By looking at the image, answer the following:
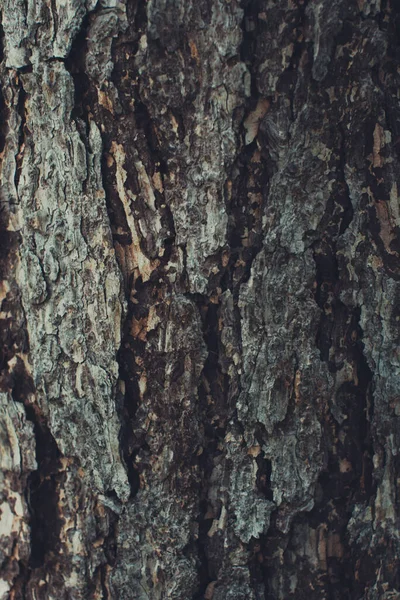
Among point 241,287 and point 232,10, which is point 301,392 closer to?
point 241,287

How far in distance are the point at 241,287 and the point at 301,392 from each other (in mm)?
256

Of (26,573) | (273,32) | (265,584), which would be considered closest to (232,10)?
(273,32)

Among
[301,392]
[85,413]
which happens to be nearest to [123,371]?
[85,413]

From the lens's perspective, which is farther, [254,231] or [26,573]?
[26,573]

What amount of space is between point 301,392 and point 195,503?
1.11ft

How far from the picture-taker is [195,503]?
59.0 inches

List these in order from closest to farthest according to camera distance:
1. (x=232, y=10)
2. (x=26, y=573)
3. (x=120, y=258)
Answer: (x=232, y=10)
(x=120, y=258)
(x=26, y=573)

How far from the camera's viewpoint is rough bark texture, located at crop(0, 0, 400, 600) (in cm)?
137

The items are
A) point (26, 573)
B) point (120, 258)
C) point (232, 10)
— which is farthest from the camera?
point (26, 573)

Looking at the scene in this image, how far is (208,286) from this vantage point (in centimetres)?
142

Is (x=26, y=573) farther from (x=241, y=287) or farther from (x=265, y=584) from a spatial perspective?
(x=241, y=287)

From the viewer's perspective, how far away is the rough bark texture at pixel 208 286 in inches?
53.8

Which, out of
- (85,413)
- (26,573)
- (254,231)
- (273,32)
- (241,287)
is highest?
(273,32)

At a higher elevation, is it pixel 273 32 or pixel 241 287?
pixel 273 32
